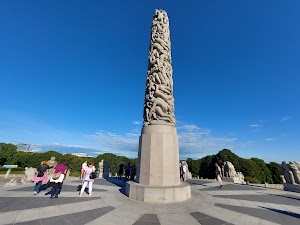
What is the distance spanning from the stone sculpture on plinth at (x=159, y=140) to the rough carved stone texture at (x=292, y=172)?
31.4ft

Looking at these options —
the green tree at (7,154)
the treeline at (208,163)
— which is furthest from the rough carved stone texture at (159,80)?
the green tree at (7,154)

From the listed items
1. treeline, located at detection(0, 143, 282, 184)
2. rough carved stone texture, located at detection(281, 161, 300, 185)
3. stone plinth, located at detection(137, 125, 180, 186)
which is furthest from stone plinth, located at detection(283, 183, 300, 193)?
treeline, located at detection(0, 143, 282, 184)

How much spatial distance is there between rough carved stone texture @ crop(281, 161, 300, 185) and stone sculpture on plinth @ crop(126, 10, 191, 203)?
956 cm

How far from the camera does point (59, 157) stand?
202ft

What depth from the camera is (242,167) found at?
52.0m

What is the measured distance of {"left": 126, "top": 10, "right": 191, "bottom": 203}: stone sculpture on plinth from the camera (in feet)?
29.2

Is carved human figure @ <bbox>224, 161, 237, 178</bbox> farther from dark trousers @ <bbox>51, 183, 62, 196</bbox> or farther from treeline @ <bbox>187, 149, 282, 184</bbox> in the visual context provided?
treeline @ <bbox>187, 149, 282, 184</bbox>

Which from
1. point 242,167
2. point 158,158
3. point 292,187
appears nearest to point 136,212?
point 158,158

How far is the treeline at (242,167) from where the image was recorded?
2030 inches

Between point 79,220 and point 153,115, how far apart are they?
6.97m

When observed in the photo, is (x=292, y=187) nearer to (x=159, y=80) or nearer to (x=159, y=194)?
(x=159, y=194)

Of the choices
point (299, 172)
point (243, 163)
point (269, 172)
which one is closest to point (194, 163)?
point (243, 163)

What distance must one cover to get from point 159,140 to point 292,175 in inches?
459

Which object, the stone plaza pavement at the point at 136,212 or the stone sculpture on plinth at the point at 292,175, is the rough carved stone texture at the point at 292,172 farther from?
the stone plaza pavement at the point at 136,212
